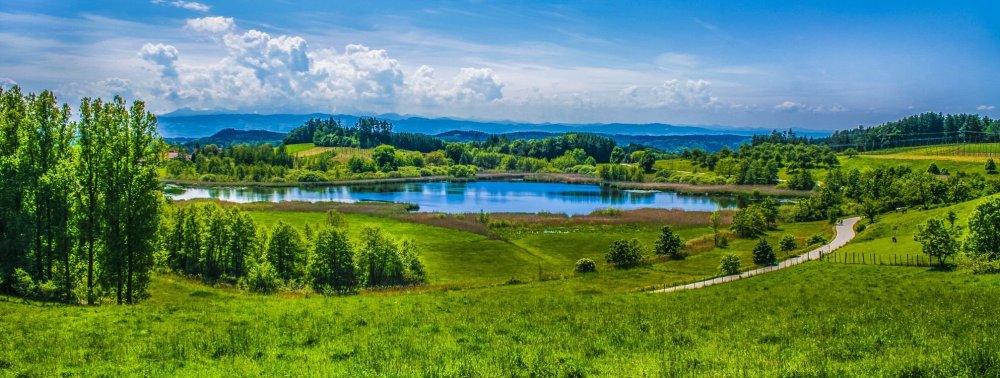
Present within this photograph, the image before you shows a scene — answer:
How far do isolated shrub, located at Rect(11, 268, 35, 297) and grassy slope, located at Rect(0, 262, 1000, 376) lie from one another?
11.1 feet

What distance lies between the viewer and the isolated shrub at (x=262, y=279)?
45.3 meters

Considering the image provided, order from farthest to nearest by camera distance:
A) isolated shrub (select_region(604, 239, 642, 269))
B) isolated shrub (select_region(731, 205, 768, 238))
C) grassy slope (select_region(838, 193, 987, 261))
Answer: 1. isolated shrub (select_region(731, 205, 768, 238))
2. isolated shrub (select_region(604, 239, 642, 269))
3. grassy slope (select_region(838, 193, 987, 261))

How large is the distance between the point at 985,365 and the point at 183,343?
20489mm

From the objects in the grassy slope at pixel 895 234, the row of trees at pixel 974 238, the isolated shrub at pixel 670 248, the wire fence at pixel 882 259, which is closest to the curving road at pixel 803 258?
the grassy slope at pixel 895 234

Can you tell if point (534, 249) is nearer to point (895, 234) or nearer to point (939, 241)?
point (895, 234)

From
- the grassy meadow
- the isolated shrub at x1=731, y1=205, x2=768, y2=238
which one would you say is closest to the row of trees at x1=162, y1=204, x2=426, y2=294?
the grassy meadow

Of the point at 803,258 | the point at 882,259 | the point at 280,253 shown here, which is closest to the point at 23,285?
the point at 280,253

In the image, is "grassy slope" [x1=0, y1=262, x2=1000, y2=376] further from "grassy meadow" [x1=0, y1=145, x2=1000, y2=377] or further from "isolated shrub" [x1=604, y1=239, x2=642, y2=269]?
"isolated shrub" [x1=604, y1=239, x2=642, y2=269]

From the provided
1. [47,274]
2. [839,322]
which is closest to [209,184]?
[47,274]

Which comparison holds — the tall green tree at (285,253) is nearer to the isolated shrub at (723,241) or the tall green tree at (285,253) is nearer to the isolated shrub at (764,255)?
the isolated shrub at (764,255)

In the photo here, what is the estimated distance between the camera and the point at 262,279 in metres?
45.7

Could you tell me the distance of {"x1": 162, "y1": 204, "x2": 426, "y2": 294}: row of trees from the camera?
50125mm

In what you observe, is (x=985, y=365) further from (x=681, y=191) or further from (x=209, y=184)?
(x=209, y=184)

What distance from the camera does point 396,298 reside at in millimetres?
31109
